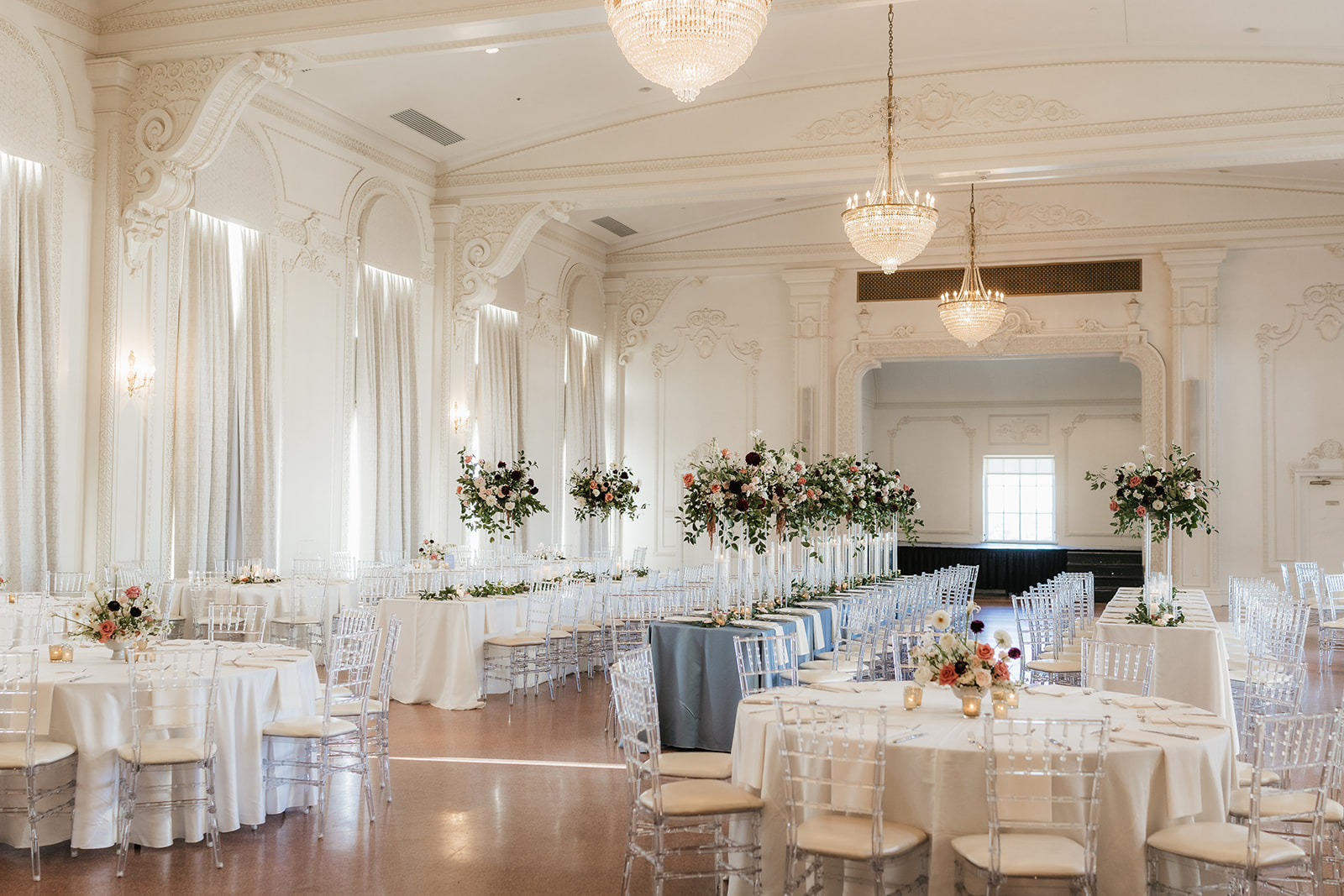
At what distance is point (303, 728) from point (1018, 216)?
13.4 m

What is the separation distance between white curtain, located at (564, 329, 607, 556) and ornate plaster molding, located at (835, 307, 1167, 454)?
148 inches

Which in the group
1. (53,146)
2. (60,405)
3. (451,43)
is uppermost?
(451,43)

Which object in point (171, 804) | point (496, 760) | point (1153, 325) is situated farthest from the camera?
point (1153, 325)

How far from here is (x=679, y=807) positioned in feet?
13.6

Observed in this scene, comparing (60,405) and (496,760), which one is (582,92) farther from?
(496,760)

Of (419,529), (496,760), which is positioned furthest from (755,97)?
(496,760)

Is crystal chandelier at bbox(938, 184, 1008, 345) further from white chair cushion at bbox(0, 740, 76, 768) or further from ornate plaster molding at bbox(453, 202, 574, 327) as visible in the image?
white chair cushion at bbox(0, 740, 76, 768)

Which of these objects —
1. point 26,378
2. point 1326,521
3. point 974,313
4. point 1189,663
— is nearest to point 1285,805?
point 1189,663

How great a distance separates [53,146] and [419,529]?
228 inches

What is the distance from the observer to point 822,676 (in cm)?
Answer: 731

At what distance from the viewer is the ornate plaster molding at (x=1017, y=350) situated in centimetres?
1547

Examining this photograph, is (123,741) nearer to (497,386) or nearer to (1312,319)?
(497,386)

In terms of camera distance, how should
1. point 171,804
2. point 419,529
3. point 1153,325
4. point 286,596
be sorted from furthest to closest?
1. point 1153,325
2. point 419,529
3. point 286,596
4. point 171,804

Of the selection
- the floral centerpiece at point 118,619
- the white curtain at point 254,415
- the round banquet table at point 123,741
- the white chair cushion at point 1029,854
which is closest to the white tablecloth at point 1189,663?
the white chair cushion at point 1029,854
